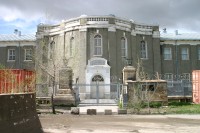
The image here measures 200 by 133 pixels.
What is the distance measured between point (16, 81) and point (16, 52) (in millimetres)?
25676

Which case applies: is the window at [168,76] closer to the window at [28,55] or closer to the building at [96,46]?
the building at [96,46]

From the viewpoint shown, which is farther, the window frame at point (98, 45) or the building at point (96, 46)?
the window frame at point (98, 45)

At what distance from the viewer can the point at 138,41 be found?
40.2m

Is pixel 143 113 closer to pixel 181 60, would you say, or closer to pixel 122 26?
pixel 122 26

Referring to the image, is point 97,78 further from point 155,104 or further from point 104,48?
point 155,104

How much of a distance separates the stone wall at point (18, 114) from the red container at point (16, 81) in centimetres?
977

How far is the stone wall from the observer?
7496 millimetres

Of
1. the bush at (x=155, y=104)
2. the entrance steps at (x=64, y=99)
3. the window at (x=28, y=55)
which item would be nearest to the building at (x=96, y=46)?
the window at (x=28, y=55)

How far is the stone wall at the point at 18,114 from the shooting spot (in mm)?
7496

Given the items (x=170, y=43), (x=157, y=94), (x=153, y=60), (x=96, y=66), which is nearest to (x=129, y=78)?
(x=157, y=94)

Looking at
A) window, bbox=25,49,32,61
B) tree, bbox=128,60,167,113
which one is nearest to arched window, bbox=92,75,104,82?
tree, bbox=128,60,167,113

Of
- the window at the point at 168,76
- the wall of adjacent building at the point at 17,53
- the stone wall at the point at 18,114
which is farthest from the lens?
the wall of adjacent building at the point at 17,53

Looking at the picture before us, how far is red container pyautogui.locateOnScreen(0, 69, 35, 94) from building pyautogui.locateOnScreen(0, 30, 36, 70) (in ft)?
78.3

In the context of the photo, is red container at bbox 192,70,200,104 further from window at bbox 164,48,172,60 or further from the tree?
window at bbox 164,48,172,60
